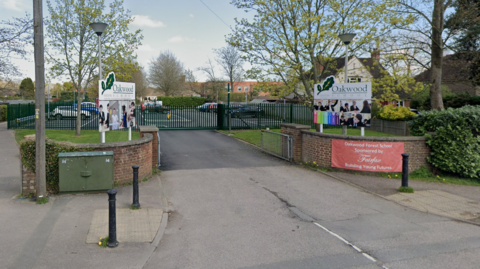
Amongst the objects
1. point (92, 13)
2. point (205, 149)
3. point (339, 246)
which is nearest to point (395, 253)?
point (339, 246)

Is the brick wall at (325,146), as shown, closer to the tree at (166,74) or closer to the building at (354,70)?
the building at (354,70)

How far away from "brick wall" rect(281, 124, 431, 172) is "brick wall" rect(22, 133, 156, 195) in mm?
5498

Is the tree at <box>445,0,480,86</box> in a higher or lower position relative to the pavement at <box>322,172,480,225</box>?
higher

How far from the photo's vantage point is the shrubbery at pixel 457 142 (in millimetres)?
10961

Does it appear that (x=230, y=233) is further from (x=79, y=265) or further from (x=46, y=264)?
(x=46, y=264)

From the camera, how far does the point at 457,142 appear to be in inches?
436

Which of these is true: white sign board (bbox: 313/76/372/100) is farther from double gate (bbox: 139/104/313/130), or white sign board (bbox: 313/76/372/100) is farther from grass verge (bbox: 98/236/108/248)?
double gate (bbox: 139/104/313/130)

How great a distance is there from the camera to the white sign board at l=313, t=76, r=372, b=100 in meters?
11.9

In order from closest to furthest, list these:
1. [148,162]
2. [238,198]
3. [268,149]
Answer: [238,198] → [148,162] → [268,149]

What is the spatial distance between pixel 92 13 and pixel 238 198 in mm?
13992

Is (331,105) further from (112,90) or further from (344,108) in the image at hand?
(112,90)

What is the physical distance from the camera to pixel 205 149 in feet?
51.7

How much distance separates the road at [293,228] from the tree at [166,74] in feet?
169

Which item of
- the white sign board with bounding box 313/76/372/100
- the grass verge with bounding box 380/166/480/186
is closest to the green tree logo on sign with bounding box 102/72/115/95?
the white sign board with bounding box 313/76/372/100
